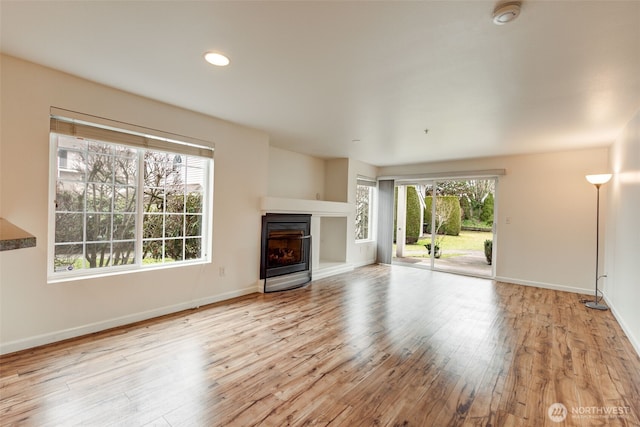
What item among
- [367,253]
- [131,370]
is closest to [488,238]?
[367,253]

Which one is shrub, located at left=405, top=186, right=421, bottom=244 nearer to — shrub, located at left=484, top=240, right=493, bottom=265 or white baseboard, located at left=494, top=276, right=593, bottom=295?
shrub, located at left=484, top=240, right=493, bottom=265

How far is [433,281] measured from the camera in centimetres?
547

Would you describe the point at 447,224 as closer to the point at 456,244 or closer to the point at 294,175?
the point at 456,244

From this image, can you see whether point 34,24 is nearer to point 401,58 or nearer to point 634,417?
point 401,58

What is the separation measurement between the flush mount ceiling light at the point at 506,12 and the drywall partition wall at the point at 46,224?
3.25 meters

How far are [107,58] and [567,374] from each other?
4548mm

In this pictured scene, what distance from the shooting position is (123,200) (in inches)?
126

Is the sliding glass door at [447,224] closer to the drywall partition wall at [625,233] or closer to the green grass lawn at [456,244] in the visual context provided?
the green grass lawn at [456,244]

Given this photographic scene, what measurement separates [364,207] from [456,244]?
8.38 ft

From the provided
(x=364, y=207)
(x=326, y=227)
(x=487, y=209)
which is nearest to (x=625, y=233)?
(x=487, y=209)

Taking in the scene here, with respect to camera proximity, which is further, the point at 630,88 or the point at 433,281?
the point at 433,281

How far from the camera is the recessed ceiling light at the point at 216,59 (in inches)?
88.1

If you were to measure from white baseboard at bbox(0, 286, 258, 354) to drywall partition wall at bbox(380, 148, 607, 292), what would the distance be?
5222 millimetres

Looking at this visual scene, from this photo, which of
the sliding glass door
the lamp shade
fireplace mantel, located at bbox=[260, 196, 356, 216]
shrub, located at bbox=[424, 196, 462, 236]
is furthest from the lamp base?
fireplace mantel, located at bbox=[260, 196, 356, 216]
